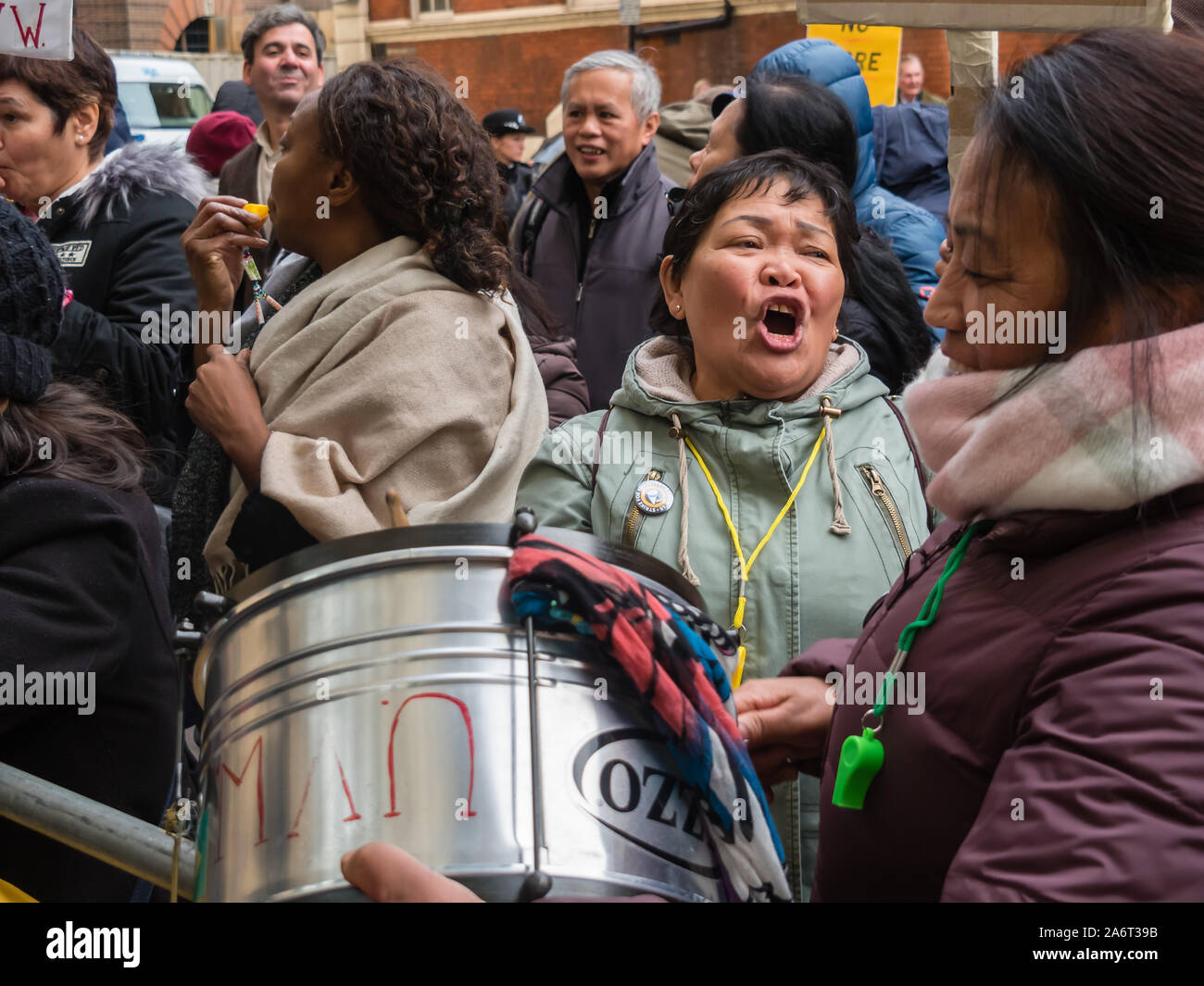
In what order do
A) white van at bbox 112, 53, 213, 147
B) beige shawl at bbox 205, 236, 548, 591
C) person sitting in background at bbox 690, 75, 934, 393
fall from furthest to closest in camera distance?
1. white van at bbox 112, 53, 213, 147
2. person sitting in background at bbox 690, 75, 934, 393
3. beige shawl at bbox 205, 236, 548, 591

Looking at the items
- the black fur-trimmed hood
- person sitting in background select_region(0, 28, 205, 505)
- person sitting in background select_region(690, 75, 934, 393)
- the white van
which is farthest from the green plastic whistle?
the white van

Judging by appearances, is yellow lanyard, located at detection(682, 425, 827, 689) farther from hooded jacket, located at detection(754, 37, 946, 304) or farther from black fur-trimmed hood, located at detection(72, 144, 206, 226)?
black fur-trimmed hood, located at detection(72, 144, 206, 226)

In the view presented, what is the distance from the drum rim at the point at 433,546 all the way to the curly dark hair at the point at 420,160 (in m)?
1.38

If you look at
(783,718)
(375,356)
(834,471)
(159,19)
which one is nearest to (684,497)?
(834,471)

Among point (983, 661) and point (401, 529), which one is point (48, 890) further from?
point (983, 661)

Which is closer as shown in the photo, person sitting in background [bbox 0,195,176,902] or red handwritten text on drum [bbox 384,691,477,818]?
red handwritten text on drum [bbox 384,691,477,818]

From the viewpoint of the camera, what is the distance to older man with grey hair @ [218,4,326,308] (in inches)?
204

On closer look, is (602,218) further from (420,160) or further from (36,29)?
(36,29)

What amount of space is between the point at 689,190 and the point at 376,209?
680 millimetres

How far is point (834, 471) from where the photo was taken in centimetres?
234

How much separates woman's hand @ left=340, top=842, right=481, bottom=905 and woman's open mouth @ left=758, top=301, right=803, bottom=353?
1.39 metres

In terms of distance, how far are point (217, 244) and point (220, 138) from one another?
9.57ft

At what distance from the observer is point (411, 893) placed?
124 centimetres

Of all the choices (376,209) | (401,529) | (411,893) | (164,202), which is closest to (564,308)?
(164,202)
